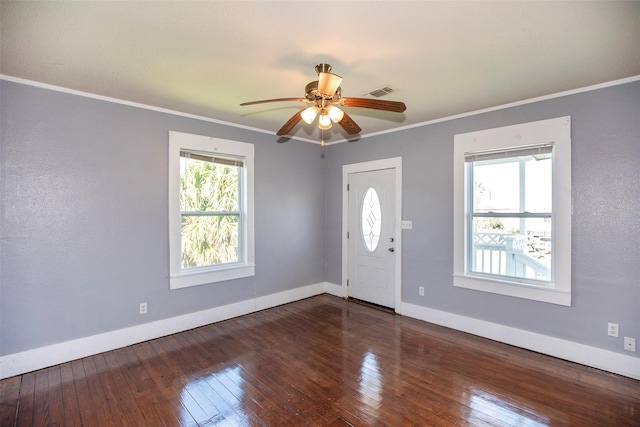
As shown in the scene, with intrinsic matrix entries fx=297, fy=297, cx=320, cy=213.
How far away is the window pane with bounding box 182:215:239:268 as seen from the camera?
3.68m

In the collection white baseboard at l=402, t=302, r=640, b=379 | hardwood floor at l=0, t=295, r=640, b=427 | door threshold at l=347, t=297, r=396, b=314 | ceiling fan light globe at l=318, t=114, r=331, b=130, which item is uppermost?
ceiling fan light globe at l=318, t=114, r=331, b=130

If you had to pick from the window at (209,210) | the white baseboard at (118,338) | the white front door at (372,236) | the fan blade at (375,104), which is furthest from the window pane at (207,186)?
the fan blade at (375,104)

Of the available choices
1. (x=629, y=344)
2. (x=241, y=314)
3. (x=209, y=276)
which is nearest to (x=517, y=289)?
(x=629, y=344)

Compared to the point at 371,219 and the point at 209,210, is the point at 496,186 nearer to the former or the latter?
the point at 371,219

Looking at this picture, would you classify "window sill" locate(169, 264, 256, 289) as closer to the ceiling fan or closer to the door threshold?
the door threshold

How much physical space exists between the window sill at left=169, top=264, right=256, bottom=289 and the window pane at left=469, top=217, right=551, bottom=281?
9.64ft

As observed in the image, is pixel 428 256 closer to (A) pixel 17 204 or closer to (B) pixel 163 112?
(B) pixel 163 112

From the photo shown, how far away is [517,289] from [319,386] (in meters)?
2.33

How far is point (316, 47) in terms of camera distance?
6.81 feet

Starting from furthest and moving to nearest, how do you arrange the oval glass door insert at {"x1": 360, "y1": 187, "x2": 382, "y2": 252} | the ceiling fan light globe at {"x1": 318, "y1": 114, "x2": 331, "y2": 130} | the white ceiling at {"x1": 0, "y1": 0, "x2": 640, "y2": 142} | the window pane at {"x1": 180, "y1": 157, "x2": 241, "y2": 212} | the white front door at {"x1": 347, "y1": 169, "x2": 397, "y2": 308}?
1. the oval glass door insert at {"x1": 360, "y1": 187, "x2": 382, "y2": 252}
2. the white front door at {"x1": 347, "y1": 169, "x2": 397, "y2": 308}
3. the window pane at {"x1": 180, "y1": 157, "x2": 241, "y2": 212}
4. the ceiling fan light globe at {"x1": 318, "y1": 114, "x2": 331, "y2": 130}
5. the white ceiling at {"x1": 0, "y1": 0, "x2": 640, "y2": 142}

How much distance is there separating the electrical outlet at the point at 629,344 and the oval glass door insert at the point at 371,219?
2718mm

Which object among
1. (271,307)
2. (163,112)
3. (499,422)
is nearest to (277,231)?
(271,307)

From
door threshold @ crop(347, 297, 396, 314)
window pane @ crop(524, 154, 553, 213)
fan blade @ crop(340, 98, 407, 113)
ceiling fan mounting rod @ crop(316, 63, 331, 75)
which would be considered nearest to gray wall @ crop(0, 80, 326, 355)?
door threshold @ crop(347, 297, 396, 314)

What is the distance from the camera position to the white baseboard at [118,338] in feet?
8.62
